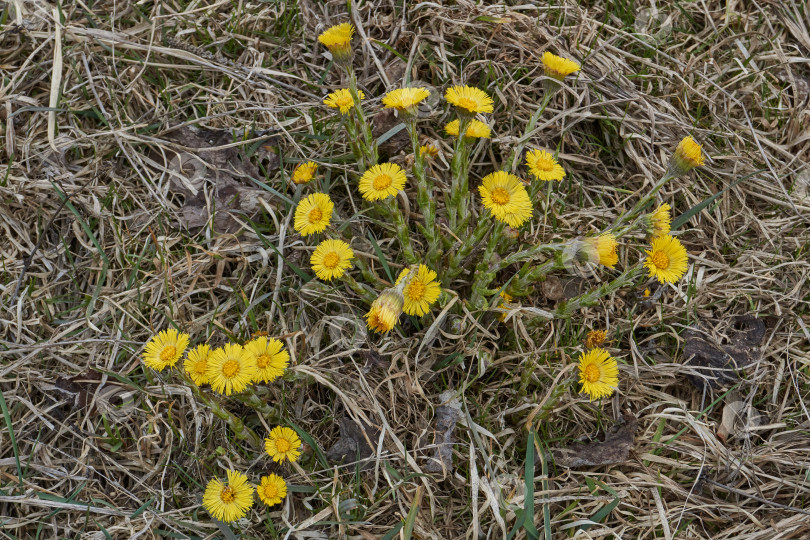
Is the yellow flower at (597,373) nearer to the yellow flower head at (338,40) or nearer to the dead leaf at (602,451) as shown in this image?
the dead leaf at (602,451)

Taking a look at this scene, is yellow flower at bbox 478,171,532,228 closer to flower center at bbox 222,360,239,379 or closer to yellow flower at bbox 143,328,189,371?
flower center at bbox 222,360,239,379

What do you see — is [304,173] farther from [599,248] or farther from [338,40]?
[599,248]

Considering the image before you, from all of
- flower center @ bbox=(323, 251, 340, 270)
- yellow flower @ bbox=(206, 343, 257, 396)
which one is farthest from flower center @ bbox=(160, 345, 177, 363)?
flower center @ bbox=(323, 251, 340, 270)

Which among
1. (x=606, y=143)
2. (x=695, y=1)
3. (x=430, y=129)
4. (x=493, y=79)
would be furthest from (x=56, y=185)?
(x=695, y=1)

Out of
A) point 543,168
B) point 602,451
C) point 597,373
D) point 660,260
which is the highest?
point 543,168

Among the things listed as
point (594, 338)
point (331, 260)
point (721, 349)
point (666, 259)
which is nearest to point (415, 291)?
point (331, 260)

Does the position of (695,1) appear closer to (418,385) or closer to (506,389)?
(506,389)
